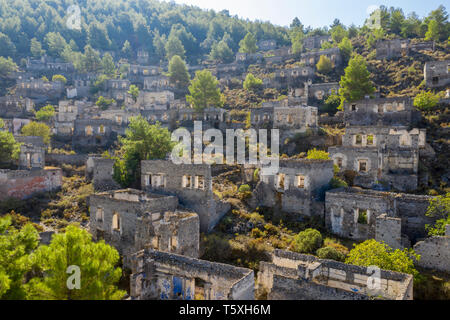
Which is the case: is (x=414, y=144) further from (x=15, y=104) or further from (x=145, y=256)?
(x=15, y=104)

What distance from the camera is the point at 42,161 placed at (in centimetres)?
3912

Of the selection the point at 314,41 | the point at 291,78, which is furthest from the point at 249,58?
the point at 291,78

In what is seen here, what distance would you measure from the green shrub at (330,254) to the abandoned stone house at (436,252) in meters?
4.75

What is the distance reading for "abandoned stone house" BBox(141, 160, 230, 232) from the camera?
88.2 ft

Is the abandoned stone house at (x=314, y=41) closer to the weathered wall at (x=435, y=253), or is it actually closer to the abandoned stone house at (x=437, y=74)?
the abandoned stone house at (x=437, y=74)

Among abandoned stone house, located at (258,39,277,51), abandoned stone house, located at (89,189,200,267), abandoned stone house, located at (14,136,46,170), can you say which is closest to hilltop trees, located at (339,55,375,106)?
abandoned stone house, located at (89,189,200,267)

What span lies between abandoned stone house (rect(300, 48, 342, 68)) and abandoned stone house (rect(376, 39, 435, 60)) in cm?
734

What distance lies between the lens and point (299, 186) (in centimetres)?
2891

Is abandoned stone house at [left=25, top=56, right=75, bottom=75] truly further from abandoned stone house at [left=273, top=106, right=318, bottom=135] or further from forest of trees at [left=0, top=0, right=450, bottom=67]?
abandoned stone house at [left=273, top=106, right=318, bottom=135]

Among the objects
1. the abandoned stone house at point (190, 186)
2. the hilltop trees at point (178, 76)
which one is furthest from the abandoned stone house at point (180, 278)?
the hilltop trees at point (178, 76)

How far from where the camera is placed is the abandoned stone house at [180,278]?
16.4 m

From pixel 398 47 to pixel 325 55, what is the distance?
13378 millimetres

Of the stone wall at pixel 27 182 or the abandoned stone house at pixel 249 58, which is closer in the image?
the stone wall at pixel 27 182
